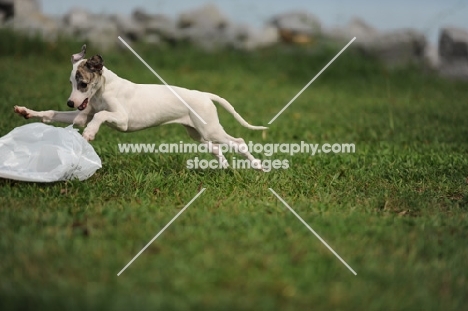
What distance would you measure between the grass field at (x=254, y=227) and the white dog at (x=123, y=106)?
1.50 ft

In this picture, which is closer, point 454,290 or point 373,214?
point 454,290

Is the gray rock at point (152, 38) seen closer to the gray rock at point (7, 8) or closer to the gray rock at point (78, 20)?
the gray rock at point (78, 20)

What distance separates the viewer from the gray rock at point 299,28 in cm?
1491

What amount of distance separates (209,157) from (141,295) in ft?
10.3

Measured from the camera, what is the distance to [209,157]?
6.31m

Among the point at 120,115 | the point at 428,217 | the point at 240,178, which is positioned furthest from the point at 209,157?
the point at 428,217

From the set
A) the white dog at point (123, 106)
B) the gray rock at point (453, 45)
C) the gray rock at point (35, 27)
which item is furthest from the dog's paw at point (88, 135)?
→ the gray rock at point (453, 45)

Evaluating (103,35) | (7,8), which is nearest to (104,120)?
(103,35)

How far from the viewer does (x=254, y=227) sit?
13.8 ft

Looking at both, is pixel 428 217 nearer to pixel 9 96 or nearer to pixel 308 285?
pixel 308 285

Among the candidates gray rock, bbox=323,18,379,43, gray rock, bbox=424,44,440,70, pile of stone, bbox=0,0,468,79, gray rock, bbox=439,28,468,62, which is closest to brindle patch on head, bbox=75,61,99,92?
pile of stone, bbox=0,0,468,79

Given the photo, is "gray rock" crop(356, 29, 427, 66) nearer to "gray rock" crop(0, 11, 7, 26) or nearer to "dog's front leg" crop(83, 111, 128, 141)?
"gray rock" crop(0, 11, 7, 26)

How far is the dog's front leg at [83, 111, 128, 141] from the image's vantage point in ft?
16.0

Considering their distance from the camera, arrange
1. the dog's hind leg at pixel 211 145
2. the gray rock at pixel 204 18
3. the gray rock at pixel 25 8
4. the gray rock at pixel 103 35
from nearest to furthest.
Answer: the dog's hind leg at pixel 211 145 → the gray rock at pixel 103 35 → the gray rock at pixel 25 8 → the gray rock at pixel 204 18
